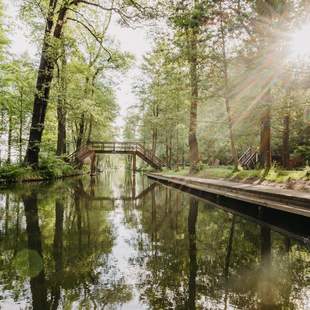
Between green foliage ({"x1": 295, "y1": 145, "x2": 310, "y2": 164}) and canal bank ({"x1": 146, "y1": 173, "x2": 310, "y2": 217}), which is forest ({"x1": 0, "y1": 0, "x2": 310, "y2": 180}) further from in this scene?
canal bank ({"x1": 146, "y1": 173, "x2": 310, "y2": 217})

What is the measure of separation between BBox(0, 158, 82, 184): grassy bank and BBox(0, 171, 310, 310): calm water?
8801 millimetres

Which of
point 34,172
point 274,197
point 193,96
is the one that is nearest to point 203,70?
point 193,96

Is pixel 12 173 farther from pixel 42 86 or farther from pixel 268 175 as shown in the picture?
pixel 268 175

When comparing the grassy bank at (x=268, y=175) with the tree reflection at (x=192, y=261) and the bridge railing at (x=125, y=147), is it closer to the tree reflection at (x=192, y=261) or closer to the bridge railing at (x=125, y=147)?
the tree reflection at (x=192, y=261)

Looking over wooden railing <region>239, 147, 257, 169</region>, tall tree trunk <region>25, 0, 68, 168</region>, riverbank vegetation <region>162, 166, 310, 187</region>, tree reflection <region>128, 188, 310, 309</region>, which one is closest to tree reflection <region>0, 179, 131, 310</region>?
tree reflection <region>128, 188, 310, 309</region>

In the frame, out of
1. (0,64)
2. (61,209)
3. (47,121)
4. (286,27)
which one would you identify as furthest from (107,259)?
(47,121)

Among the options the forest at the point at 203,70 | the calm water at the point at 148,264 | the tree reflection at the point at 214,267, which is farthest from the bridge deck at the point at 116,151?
the tree reflection at the point at 214,267

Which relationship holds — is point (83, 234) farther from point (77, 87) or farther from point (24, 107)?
point (77, 87)

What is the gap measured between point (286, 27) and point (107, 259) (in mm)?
10453

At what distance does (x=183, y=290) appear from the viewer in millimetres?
3412

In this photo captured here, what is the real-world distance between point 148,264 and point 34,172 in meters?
15.5

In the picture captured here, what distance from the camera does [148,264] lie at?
14.3 ft

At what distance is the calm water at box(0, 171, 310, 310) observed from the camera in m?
3.16

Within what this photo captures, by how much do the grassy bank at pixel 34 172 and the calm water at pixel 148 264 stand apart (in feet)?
28.9
